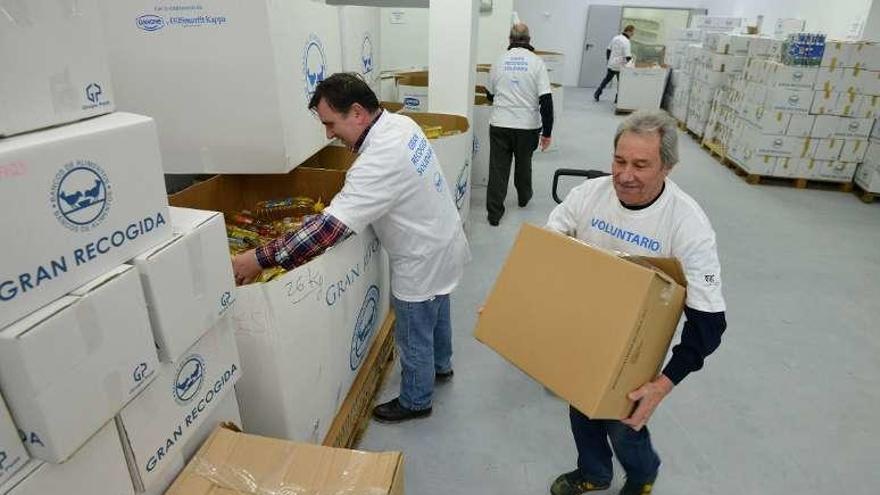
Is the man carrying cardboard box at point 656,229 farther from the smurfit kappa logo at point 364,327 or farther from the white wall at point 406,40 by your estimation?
the white wall at point 406,40

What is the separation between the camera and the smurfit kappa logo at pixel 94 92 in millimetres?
928

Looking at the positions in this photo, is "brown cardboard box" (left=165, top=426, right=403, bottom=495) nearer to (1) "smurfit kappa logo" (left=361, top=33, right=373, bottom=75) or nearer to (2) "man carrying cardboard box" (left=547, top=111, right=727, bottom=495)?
(2) "man carrying cardboard box" (left=547, top=111, right=727, bottom=495)

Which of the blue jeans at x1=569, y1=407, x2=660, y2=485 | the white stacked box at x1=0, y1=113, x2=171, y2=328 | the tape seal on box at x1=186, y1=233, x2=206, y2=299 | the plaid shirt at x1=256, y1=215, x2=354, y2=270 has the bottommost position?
the blue jeans at x1=569, y1=407, x2=660, y2=485

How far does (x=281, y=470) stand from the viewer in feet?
4.03

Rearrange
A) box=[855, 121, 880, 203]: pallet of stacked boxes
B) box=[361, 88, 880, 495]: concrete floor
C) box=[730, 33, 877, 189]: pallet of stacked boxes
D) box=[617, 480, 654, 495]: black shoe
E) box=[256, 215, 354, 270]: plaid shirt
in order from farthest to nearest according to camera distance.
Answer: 1. box=[855, 121, 880, 203]: pallet of stacked boxes
2. box=[730, 33, 877, 189]: pallet of stacked boxes
3. box=[361, 88, 880, 495]: concrete floor
4. box=[617, 480, 654, 495]: black shoe
5. box=[256, 215, 354, 270]: plaid shirt

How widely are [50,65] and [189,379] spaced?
0.70 m

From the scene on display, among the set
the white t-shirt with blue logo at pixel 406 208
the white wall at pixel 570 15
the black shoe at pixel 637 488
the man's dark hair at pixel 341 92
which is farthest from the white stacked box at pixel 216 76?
the white wall at pixel 570 15

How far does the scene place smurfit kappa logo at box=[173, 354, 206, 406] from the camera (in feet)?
3.83

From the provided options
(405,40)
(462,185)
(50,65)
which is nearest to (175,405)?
(50,65)

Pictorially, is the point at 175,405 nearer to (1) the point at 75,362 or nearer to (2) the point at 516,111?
(1) the point at 75,362

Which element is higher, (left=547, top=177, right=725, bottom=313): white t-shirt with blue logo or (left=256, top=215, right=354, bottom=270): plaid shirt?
(left=547, top=177, right=725, bottom=313): white t-shirt with blue logo

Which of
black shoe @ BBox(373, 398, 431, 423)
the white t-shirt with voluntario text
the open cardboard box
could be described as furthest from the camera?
the white t-shirt with voluntario text

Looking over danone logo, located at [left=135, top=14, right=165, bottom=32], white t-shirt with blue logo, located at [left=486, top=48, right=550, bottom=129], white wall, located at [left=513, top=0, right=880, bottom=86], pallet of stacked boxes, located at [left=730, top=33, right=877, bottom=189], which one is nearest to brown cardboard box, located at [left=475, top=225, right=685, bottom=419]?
danone logo, located at [left=135, top=14, right=165, bottom=32]

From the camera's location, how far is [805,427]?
222 cm
